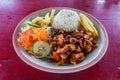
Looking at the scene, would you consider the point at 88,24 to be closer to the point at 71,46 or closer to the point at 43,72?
the point at 71,46

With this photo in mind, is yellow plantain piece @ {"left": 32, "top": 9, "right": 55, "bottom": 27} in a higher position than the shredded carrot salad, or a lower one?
higher

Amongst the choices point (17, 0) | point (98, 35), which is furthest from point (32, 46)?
point (17, 0)

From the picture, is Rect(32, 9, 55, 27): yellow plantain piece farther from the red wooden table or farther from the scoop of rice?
the red wooden table

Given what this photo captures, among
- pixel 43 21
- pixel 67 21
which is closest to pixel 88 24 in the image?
pixel 67 21

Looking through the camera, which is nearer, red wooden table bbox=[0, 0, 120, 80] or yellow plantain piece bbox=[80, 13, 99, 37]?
red wooden table bbox=[0, 0, 120, 80]

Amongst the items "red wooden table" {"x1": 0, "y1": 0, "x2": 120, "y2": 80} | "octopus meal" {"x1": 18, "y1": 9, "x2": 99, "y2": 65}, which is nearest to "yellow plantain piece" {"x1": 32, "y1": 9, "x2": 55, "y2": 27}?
"octopus meal" {"x1": 18, "y1": 9, "x2": 99, "y2": 65}

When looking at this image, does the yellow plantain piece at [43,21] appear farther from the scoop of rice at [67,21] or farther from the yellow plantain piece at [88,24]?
the yellow plantain piece at [88,24]

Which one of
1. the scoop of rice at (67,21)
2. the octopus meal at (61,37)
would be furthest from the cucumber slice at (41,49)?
the scoop of rice at (67,21)
